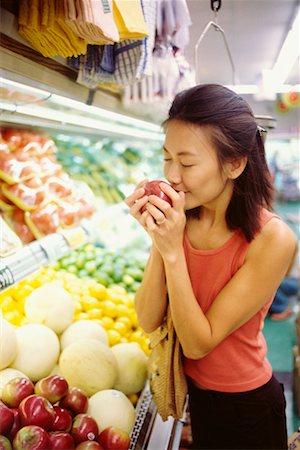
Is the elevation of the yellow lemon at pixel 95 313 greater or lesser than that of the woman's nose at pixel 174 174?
lesser

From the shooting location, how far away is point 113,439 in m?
1.25

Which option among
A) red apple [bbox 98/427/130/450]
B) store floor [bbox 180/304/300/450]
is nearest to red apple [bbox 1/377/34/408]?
red apple [bbox 98/427/130/450]

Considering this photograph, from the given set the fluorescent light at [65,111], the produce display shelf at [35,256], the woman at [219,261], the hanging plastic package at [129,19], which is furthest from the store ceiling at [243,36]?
the produce display shelf at [35,256]

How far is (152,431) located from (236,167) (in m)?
0.94

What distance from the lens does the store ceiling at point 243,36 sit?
186cm

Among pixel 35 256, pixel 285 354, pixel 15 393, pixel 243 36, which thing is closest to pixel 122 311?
pixel 35 256

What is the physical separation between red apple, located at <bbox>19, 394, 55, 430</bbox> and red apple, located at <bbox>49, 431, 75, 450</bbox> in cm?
3

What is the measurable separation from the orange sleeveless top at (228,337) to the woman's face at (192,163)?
20cm

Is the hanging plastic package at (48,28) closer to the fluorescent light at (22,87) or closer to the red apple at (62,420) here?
the fluorescent light at (22,87)

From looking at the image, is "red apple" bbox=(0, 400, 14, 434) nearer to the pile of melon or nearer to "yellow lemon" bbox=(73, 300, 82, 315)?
the pile of melon

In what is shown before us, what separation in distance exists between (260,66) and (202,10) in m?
3.71

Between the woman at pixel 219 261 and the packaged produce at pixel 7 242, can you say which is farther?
the packaged produce at pixel 7 242

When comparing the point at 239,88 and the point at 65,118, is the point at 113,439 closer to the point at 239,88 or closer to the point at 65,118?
the point at 239,88

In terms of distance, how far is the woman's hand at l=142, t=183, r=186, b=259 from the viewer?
111 cm
